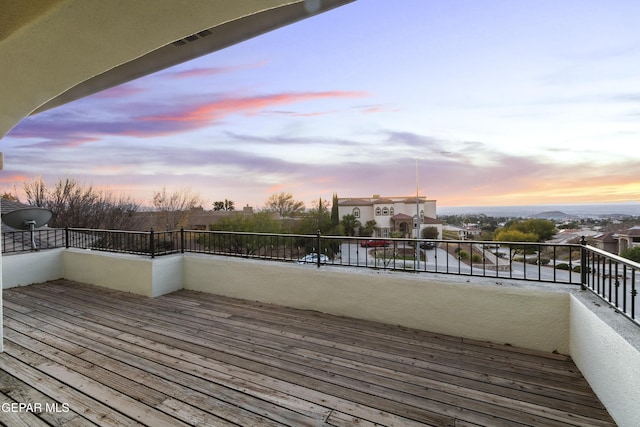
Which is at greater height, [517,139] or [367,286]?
[517,139]

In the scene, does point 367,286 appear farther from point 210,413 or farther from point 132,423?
point 132,423

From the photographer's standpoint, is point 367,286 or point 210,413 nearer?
point 210,413

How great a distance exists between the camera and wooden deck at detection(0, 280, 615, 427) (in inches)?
78.2

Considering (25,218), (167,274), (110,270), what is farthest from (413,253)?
(25,218)

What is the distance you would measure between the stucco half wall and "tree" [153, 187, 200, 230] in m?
20.1

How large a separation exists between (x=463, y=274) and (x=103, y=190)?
2205 centimetres

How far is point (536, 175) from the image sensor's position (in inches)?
428

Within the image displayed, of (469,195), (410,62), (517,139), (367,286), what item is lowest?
(367,286)

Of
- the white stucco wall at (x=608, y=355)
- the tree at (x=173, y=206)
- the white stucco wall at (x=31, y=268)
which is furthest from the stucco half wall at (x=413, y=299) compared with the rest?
the tree at (x=173, y=206)

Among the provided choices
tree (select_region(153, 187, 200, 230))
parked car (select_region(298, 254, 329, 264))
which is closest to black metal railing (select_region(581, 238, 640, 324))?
parked car (select_region(298, 254, 329, 264))

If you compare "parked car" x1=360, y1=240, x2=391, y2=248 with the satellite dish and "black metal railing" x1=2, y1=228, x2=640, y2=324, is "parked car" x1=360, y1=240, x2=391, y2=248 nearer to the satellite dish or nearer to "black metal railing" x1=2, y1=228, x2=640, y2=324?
"black metal railing" x1=2, y1=228, x2=640, y2=324

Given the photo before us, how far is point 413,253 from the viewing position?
4.28m

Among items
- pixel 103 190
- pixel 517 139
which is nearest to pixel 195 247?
pixel 517 139

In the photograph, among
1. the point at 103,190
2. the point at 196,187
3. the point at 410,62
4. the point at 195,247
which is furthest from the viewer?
the point at 196,187
